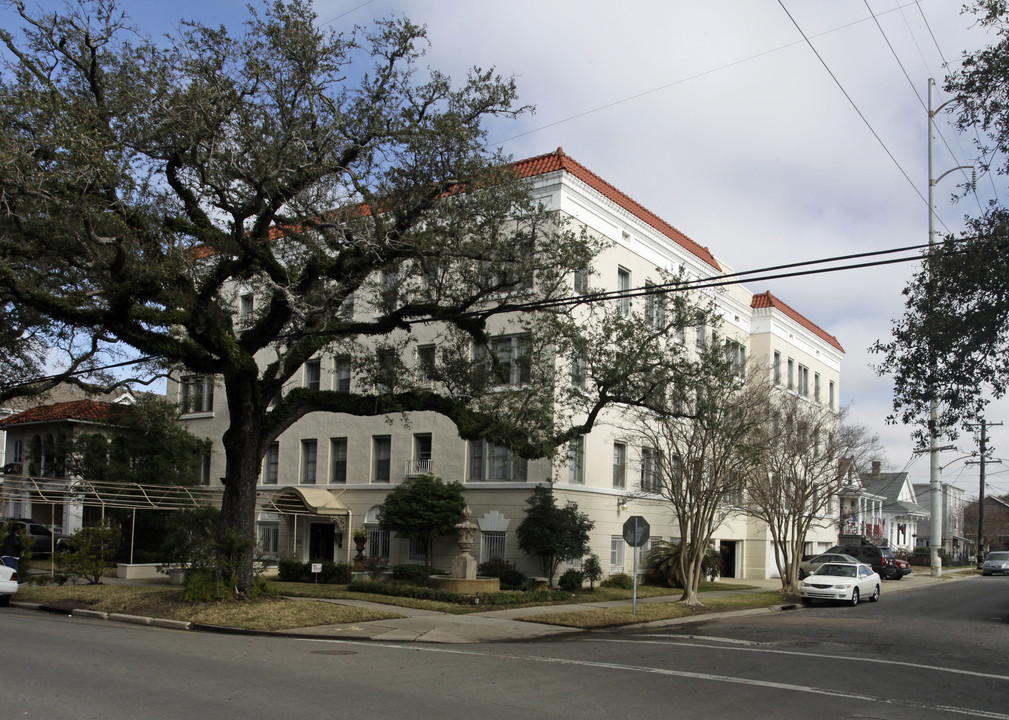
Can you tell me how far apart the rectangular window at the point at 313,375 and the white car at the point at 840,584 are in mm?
20508

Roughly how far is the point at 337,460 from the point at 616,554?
12.2 m

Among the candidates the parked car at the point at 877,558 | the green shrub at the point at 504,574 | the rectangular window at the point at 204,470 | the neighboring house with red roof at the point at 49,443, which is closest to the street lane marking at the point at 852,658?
the green shrub at the point at 504,574

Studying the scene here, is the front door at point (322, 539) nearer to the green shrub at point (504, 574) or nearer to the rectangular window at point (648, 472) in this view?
the green shrub at point (504, 574)

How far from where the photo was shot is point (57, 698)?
8.77m

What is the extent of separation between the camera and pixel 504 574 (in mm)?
27641

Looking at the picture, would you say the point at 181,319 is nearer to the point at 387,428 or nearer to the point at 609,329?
the point at 609,329

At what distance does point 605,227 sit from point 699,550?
12.2 m

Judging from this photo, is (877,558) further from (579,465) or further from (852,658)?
(852,658)

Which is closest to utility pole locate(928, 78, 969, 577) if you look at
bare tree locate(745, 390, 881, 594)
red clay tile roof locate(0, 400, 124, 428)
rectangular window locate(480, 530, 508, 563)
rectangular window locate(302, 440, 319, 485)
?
bare tree locate(745, 390, 881, 594)

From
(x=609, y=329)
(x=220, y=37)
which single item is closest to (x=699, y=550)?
(x=609, y=329)

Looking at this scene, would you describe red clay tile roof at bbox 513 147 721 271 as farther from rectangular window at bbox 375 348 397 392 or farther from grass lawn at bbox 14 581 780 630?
grass lawn at bbox 14 581 780 630

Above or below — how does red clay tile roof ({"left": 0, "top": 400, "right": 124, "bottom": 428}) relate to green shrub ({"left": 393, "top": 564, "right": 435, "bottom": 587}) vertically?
above

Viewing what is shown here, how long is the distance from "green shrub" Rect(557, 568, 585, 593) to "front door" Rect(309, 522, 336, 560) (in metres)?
11.2

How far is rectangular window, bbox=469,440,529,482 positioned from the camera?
99.0 feet
